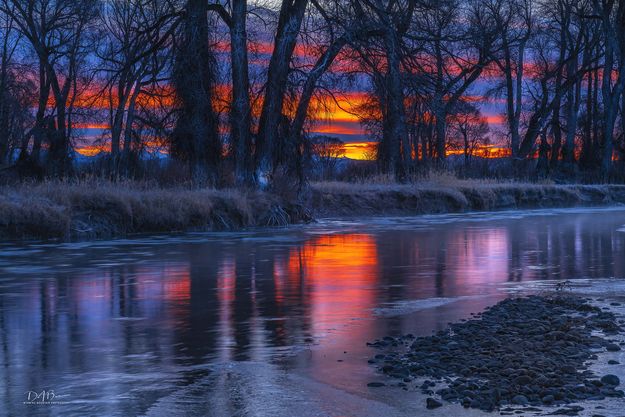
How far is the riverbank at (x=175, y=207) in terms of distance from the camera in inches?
805

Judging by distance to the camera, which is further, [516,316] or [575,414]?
[516,316]

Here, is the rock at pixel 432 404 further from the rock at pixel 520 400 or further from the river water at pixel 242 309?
the rock at pixel 520 400

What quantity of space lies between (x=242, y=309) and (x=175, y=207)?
1309 centimetres

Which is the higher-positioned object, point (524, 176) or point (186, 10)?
point (186, 10)

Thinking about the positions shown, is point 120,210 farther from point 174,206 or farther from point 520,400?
point 520,400

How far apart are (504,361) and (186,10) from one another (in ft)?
72.9

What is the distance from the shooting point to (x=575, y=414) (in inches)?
227

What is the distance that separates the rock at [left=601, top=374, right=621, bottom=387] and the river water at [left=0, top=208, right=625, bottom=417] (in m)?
1.45

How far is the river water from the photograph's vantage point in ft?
20.7

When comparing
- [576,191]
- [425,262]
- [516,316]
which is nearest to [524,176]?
[576,191]

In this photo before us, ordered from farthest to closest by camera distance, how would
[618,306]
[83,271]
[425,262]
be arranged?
[425,262], [83,271], [618,306]

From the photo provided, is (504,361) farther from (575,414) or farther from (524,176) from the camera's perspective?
(524,176)

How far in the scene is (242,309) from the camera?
10.3 metres

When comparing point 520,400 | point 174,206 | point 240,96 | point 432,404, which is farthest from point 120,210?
point 520,400
